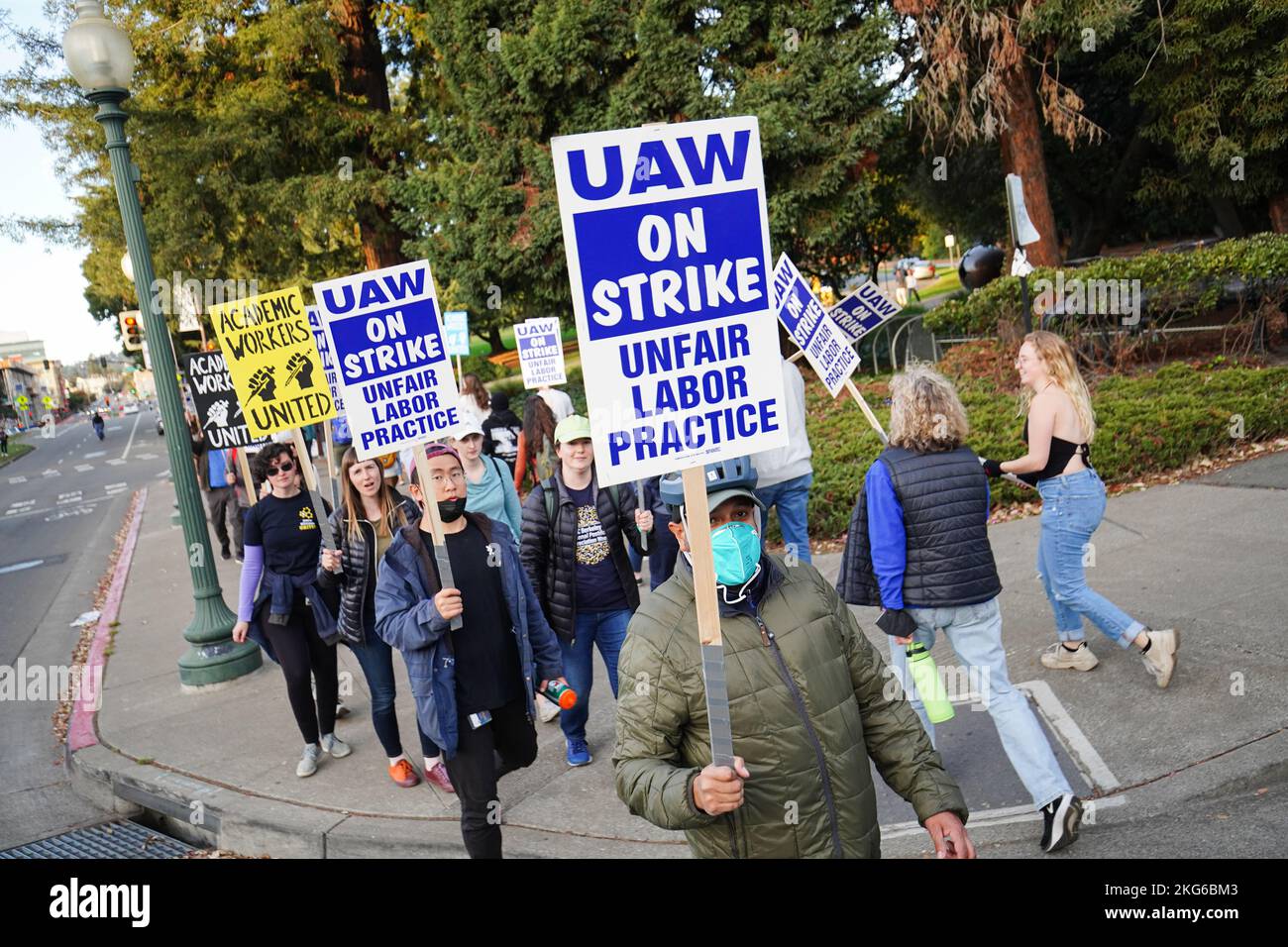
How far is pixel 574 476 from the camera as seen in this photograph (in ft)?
18.4

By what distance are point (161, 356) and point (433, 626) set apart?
548 cm

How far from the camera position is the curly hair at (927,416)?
13.4 ft

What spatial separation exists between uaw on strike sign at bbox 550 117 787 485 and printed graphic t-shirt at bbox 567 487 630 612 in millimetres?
2806

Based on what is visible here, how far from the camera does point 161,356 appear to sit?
8297 millimetres

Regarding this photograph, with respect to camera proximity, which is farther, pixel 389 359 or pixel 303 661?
pixel 303 661

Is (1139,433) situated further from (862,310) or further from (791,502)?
(791,502)

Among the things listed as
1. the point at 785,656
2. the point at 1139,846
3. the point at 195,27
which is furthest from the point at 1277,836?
the point at 195,27

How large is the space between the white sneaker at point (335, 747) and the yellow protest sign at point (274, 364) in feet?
6.78

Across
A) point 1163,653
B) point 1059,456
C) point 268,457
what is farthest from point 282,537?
point 1163,653

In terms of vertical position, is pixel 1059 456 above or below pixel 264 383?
below

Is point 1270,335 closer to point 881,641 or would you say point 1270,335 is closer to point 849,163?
point 849,163

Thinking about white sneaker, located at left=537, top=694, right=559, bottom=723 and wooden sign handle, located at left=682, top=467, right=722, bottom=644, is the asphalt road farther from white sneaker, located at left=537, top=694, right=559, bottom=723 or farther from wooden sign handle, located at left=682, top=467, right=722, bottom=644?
wooden sign handle, located at left=682, top=467, right=722, bottom=644

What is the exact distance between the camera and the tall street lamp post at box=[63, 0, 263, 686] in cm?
792

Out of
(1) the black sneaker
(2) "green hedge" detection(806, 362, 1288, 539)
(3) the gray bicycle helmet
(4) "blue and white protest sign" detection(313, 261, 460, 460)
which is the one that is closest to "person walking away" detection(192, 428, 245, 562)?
A: (2) "green hedge" detection(806, 362, 1288, 539)
